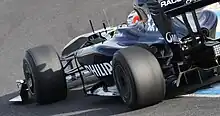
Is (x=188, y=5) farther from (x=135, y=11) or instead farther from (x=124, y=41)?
(x=135, y=11)

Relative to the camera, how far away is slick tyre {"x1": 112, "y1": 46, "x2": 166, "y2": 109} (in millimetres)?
8258

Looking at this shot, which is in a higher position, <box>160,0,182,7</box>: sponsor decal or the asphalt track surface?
<box>160,0,182,7</box>: sponsor decal

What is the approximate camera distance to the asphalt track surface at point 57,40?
8.45m

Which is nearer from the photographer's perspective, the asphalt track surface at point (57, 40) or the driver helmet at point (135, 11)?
the asphalt track surface at point (57, 40)

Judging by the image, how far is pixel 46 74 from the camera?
1019 centimetres

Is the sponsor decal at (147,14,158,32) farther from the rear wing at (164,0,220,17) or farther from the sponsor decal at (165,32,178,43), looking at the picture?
the rear wing at (164,0,220,17)

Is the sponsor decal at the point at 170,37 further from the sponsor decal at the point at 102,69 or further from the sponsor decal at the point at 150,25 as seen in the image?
the sponsor decal at the point at 102,69

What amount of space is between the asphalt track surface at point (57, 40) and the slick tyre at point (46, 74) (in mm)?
167

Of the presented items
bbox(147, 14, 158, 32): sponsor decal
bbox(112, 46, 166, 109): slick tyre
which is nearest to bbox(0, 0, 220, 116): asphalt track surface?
bbox(112, 46, 166, 109): slick tyre

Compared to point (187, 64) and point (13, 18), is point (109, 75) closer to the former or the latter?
point (187, 64)

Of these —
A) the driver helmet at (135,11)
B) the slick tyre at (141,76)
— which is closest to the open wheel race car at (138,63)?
the slick tyre at (141,76)

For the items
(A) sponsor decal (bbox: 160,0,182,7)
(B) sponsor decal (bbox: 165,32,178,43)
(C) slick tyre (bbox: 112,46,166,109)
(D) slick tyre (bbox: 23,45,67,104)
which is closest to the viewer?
(C) slick tyre (bbox: 112,46,166,109)

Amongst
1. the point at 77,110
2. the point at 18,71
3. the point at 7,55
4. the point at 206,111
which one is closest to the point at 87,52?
the point at 77,110

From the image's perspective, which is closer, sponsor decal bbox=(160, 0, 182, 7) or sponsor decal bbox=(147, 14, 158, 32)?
sponsor decal bbox=(160, 0, 182, 7)
